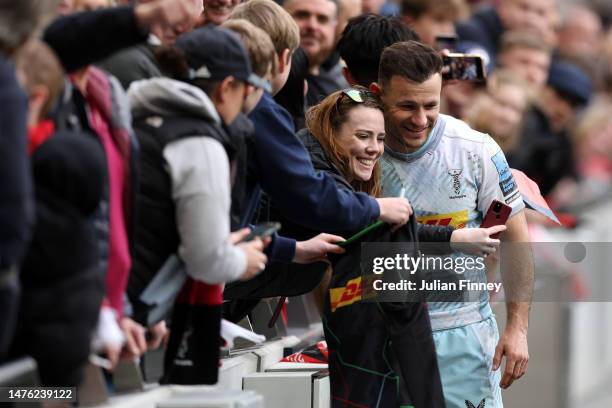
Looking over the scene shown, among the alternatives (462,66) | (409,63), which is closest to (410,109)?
(409,63)

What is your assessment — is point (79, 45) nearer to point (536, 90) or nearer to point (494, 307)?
point (494, 307)

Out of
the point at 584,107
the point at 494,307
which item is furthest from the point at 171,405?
the point at 584,107

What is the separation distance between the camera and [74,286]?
15.2ft

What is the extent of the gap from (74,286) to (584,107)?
11.7 meters

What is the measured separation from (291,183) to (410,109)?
881 mm

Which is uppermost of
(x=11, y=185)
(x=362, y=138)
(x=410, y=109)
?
(x=410, y=109)

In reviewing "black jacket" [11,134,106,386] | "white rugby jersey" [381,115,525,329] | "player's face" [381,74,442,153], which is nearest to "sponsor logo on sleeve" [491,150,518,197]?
"white rugby jersey" [381,115,525,329]

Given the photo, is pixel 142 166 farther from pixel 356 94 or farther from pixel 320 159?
pixel 356 94

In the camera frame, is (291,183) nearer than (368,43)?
Yes

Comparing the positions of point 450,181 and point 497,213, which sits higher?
point 450,181

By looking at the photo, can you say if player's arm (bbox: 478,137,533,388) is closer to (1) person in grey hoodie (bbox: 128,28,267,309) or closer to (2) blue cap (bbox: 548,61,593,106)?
(1) person in grey hoodie (bbox: 128,28,267,309)

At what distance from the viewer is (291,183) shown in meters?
6.27

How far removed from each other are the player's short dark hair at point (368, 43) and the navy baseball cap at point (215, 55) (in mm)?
2020

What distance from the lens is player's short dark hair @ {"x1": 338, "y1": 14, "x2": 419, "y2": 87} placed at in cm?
759
